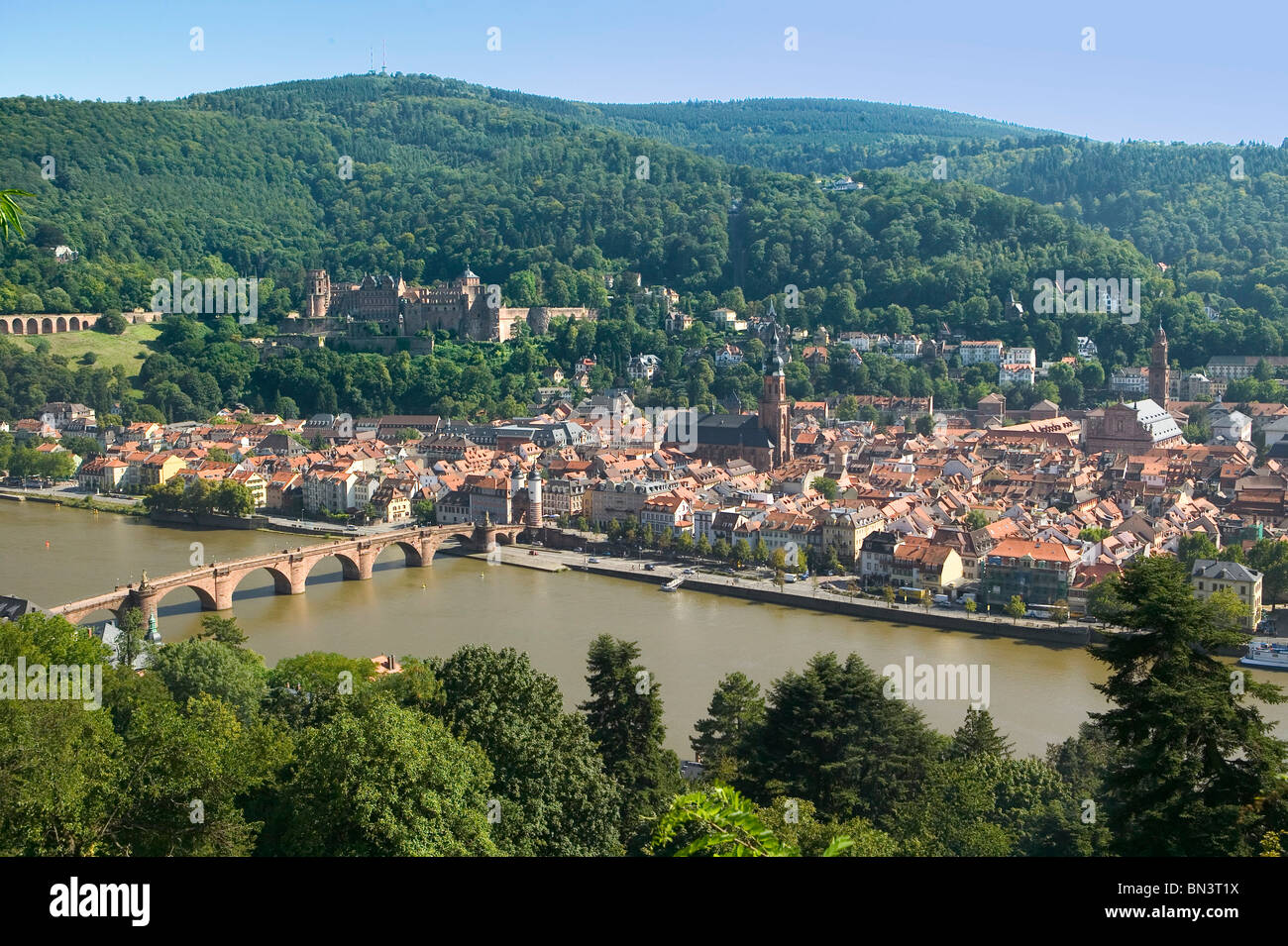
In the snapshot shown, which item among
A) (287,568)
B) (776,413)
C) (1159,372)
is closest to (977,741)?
(287,568)

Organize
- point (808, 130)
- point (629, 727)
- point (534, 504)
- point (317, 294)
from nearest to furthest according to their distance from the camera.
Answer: point (629, 727), point (534, 504), point (317, 294), point (808, 130)

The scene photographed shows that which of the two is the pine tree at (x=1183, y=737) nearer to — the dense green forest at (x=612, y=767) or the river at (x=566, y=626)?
the dense green forest at (x=612, y=767)

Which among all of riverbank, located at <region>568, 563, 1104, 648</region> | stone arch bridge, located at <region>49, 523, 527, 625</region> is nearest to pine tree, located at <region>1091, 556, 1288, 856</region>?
riverbank, located at <region>568, 563, 1104, 648</region>

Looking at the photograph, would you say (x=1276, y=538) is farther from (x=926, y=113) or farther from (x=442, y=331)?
(x=926, y=113)

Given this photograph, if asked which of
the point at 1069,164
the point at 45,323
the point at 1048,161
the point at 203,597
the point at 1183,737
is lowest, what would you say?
the point at 203,597

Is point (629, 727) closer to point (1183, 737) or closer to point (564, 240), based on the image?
point (1183, 737)

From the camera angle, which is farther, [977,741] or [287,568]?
[287,568]
